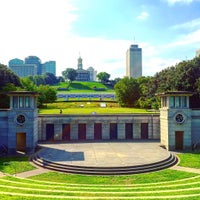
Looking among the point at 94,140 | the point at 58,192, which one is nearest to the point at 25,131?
the point at 94,140

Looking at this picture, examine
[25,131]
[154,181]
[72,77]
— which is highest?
[72,77]

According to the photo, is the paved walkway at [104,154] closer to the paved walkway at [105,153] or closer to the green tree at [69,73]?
the paved walkway at [105,153]

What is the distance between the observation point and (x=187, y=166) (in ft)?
82.3

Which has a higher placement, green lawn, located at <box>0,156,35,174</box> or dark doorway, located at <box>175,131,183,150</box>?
dark doorway, located at <box>175,131,183,150</box>

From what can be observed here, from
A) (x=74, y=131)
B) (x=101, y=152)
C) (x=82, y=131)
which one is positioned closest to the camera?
(x=101, y=152)

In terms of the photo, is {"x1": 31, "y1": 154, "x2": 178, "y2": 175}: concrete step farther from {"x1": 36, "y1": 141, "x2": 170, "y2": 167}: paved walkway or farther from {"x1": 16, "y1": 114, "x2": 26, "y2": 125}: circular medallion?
{"x1": 16, "y1": 114, "x2": 26, "y2": 125}: circular medallion

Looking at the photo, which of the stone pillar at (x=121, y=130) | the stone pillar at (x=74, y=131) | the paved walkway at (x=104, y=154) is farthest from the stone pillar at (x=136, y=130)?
the stone pillar at (x=74, y=131)

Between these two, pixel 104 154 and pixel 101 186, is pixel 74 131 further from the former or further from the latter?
pixel 101 186

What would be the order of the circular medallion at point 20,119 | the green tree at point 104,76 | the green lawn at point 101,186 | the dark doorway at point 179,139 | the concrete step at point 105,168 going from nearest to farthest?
the green lawn at point 101,186, the concrete step at point 105,168, the circular medallion at point 20,119, the dark doorway at point 179,139, the green tree at point 104,76

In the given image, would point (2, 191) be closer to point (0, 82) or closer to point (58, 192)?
point (58, 192)

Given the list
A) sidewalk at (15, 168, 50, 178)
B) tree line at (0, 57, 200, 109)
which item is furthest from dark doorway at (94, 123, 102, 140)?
tree line at (0, 57, 200, 109)

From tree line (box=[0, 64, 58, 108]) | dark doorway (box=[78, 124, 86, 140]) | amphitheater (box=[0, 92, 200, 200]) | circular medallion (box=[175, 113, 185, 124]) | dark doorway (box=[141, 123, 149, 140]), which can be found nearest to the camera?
amphitheater (box=[0, 92, 200, 200])

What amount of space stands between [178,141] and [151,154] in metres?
6.47

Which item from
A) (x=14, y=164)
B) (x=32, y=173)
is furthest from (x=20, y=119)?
(x=32, y=173)
